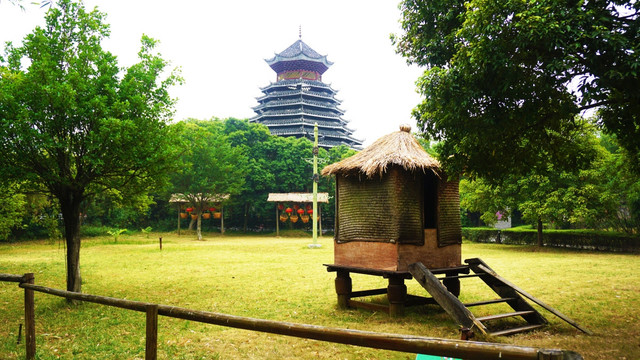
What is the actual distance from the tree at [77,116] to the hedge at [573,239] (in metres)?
24.4

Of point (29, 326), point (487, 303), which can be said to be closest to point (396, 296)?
point (487, 303)

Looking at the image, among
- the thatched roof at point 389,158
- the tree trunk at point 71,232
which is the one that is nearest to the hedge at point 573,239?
the thatched roof at point 389,158

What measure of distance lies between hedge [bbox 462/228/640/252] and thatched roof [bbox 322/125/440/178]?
1998 cm

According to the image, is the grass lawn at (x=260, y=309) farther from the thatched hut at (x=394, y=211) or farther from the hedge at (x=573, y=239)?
the hedge at (x=573, y=239)

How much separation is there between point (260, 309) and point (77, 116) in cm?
572

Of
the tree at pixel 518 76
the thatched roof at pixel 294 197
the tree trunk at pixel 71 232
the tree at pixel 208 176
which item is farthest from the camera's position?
the thatched roof at pixel 294 197

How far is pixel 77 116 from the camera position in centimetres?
880

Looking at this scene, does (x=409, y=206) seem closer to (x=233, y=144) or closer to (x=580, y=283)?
(x=580, y=283)

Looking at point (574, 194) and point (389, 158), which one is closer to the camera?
point (389, 158)

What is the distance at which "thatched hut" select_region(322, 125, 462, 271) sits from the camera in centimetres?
826

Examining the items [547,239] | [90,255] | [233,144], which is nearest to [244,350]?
[90,255]

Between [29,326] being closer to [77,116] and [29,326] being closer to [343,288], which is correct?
[77,116]

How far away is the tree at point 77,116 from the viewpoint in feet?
27.7

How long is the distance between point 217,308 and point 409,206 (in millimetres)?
4700
